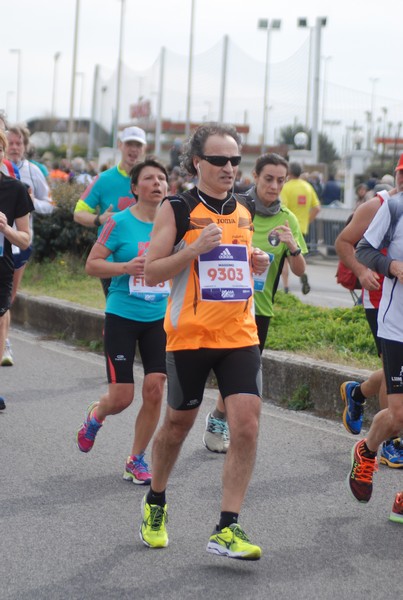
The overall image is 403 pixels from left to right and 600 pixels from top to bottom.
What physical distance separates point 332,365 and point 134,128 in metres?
2.36

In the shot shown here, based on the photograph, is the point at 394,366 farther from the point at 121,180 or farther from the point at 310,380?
the point at 121,180

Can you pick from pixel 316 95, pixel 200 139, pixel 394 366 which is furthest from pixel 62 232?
pixel 316 95

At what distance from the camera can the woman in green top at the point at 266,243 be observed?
7.12 meters

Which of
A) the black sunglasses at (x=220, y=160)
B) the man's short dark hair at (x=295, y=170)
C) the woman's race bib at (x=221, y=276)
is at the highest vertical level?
the man's short dark hair at (x=295, y=170)

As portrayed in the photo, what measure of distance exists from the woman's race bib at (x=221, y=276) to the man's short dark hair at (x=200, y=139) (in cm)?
45

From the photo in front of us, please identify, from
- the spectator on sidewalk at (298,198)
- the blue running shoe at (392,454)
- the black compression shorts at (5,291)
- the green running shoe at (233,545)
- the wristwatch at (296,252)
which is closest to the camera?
the green running shoe at (233,545)

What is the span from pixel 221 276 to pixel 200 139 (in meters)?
0.64

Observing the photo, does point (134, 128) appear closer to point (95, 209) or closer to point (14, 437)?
point (95, 209)

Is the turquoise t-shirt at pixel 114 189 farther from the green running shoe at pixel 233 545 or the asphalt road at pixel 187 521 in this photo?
the green running shoe at pixel 233 545

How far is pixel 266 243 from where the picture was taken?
23.4 ft

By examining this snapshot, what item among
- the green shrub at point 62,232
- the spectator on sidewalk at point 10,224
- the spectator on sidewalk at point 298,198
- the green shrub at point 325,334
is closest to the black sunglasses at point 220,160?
the spectator on sidewalk at point 10,224

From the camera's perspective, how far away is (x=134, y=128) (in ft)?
28.4

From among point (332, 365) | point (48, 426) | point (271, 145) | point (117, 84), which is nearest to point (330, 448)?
point (332, 365)

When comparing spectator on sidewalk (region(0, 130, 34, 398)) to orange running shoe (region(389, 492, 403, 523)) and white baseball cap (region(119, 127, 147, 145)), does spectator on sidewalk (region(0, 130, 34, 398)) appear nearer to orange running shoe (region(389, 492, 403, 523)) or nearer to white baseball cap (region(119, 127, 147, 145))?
white baseball cap (region(119, 127, 147, 145))
